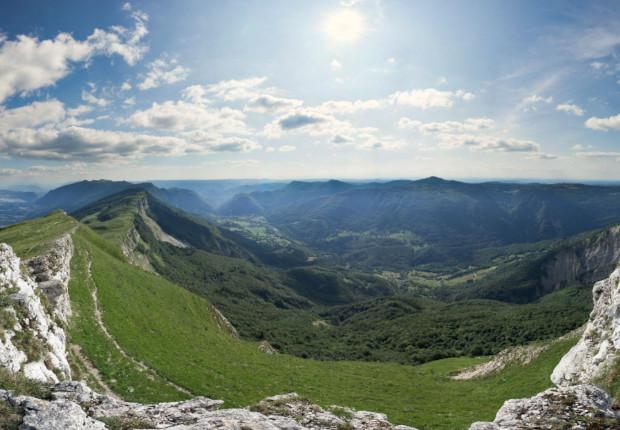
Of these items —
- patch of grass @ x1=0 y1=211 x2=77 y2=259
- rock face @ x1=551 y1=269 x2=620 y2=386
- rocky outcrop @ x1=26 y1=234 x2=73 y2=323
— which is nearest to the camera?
rock face @ x1=551 y1=269 x2=620 y2=386

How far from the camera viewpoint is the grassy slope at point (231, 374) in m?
30.4

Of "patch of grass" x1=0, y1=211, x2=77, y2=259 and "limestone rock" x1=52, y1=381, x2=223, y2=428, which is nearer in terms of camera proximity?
"limestone rock" x1=52, y1=381, x2=223, y2=428

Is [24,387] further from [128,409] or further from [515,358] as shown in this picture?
[515,358]

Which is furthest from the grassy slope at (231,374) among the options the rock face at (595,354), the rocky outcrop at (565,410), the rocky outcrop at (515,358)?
the rocky outcrop at (565,410)

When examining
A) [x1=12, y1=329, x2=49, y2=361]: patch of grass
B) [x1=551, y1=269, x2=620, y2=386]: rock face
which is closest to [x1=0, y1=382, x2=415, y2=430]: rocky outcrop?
[x1=12, y1=329, x2=49, y2=361]: patch of grass

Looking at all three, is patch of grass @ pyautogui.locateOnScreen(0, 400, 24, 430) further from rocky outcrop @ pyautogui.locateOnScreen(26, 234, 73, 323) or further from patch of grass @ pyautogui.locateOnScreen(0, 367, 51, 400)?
rocky outcrop @ pyautogui.locateOnScreen(26, 234, 73, 323)

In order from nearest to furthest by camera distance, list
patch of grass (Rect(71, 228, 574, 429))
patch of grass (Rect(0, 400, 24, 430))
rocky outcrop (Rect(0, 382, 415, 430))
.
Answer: patch of grass (Rect(0, 400, 24, 430)) → rocky outcrop (Rect(0, 382, 415, 430)) → patch of grass (Rect(71, 228, 574, 429))

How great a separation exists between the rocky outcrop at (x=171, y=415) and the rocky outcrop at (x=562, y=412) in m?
Result: 5.31

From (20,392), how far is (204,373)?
22.4 m

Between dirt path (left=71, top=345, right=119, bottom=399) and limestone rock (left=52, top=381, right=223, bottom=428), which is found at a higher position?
limestone rock (left=52, top=381, right=223, bottom=428)

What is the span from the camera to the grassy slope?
30.4m

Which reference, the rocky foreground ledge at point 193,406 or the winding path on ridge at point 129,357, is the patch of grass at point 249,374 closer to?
the winding path on ridge at point 129,357

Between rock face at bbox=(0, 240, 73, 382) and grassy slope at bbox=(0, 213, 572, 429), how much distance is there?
4.85 metres

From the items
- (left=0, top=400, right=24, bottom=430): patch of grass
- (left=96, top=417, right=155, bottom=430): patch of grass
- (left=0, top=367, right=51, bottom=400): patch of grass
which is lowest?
(left=96, top=417, right=155, bottom=430): patch of grass
